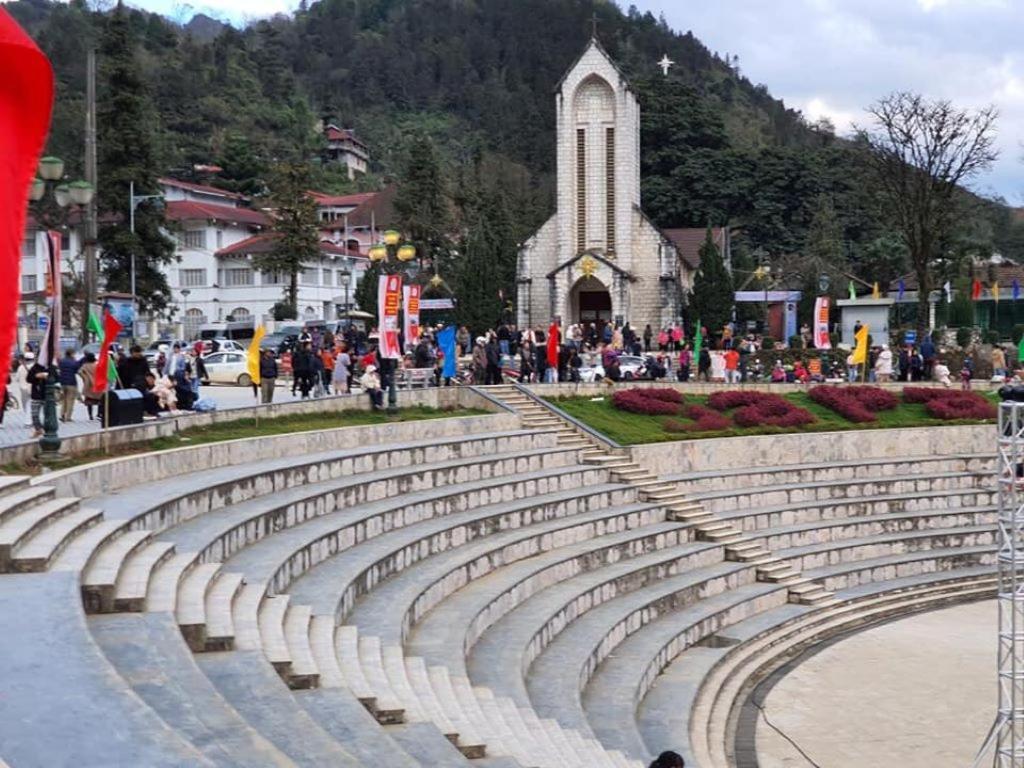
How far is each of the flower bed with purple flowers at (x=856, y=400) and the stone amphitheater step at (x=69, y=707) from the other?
24.1 meters

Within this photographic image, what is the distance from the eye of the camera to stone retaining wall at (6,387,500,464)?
16.4 metres

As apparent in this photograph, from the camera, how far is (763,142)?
12850 centimetres

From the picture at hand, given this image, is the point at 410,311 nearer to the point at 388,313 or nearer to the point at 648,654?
the point at 388,313

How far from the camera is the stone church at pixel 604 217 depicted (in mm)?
52656

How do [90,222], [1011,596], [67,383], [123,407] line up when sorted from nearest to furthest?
[1011,596]
[123,407]
[90,222]
[67,383]

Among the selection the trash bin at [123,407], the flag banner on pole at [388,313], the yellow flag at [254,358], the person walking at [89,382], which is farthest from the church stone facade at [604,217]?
the trash bin at [123,407]

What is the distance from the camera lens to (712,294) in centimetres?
5253

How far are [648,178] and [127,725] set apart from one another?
85478 mm

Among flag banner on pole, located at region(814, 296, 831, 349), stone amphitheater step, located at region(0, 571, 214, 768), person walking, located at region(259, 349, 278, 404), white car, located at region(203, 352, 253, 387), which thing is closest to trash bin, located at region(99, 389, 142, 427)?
person walking, located at region(259, 349, 278, 404)

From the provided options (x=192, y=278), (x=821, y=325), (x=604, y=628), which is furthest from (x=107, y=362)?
(x=192, y=278)

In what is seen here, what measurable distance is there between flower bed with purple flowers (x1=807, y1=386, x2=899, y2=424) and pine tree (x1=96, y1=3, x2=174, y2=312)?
86.7 feet

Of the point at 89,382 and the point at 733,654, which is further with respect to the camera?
the point at 89,382

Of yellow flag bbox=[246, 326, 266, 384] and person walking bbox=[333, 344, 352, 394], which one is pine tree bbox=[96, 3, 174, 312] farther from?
yellow flag bbox=[246, 326, 266, 384]

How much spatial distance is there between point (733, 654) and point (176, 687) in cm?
1228
